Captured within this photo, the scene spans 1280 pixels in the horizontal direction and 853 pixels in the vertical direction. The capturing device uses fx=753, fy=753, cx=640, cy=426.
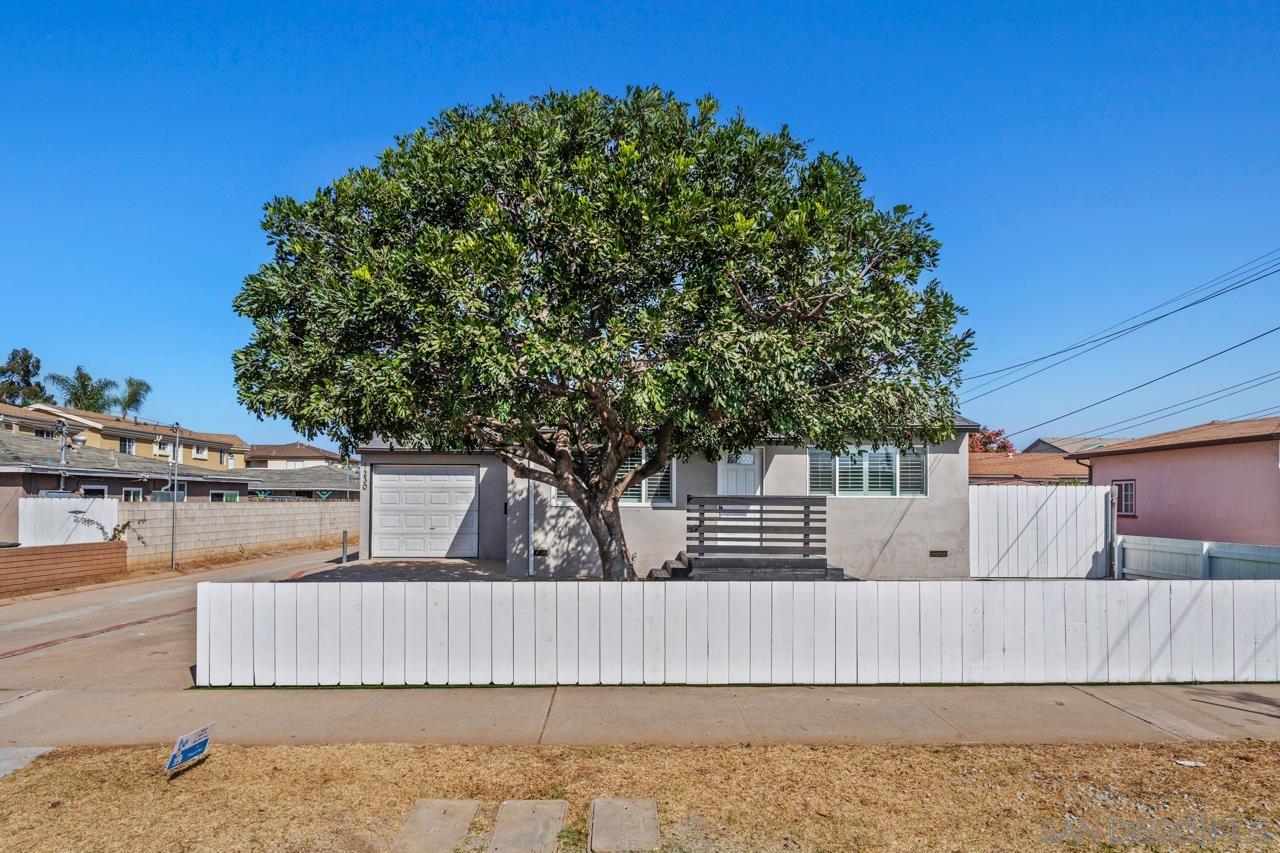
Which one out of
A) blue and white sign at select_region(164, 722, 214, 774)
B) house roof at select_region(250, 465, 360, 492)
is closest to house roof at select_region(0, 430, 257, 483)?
house roof at select_region(250, 465, 360, 492)

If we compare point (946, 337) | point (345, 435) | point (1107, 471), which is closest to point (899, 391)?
A: point (946, 337)

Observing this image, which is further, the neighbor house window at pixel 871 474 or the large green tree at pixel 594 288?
the neighbor house window at pixel 871 474

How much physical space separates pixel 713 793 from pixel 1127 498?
1930cm

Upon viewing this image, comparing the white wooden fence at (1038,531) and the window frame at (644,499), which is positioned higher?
the window frame at (644,499)

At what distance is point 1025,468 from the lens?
103 ft

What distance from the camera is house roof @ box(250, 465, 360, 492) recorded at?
35.1 meters

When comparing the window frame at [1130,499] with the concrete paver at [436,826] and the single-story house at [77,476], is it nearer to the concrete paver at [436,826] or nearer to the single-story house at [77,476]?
the concrete paver at [436,826]

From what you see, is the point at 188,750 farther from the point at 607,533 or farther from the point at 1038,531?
the point at 1038,531

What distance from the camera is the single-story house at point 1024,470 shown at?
2812 cm

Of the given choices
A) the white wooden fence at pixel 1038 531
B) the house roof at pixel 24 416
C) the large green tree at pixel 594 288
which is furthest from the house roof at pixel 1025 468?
the house roof at pixel 24 416

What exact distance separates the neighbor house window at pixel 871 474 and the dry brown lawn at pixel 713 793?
885 centimetres

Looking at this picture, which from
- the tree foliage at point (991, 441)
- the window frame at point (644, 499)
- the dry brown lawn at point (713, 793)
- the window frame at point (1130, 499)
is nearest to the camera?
the dry brown lawn at point (713, 793)

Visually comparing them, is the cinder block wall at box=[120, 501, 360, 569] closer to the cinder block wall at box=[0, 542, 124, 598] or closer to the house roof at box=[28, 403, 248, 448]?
the cinder block wall at box=[0, 542, 124, 598]

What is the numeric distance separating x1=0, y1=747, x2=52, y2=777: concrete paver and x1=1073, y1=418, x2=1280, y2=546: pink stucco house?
19.5 meters
